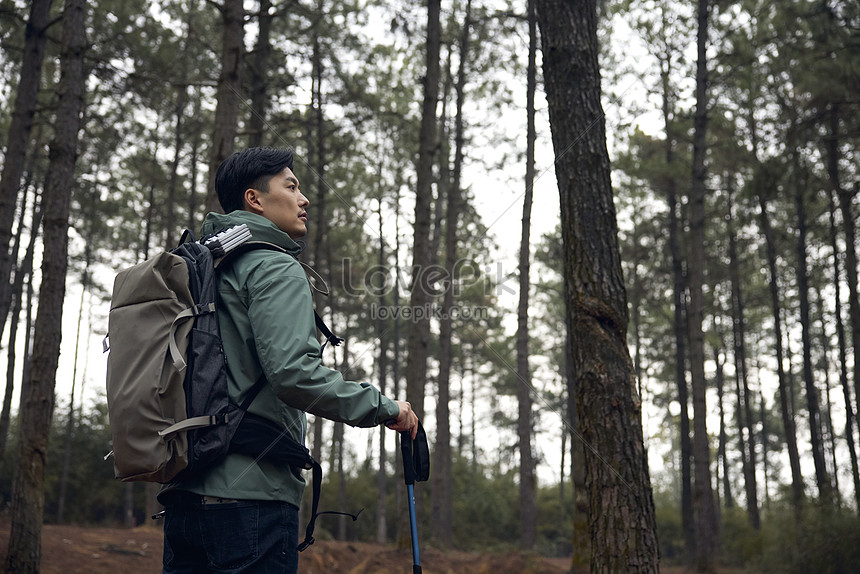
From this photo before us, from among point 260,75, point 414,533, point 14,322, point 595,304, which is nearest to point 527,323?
point 260,75

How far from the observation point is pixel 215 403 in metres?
1.90

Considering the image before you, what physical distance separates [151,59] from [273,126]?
250 centimetres

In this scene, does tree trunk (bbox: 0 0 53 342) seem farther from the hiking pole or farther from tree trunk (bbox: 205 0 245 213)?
the hiking pole

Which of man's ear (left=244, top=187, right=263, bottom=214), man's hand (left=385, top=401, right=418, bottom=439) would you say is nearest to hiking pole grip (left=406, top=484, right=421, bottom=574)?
man's hand (left=385, top=401, right=418, bottom=439)

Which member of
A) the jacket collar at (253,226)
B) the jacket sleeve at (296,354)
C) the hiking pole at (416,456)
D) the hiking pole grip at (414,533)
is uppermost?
the jacket collar at (253,226)

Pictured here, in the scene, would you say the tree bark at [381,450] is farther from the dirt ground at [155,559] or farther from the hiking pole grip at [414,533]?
the hiking pole grip at [414,533]

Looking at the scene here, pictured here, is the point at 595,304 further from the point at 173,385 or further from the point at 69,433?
the point at 69,433

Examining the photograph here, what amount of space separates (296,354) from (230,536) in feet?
1.68

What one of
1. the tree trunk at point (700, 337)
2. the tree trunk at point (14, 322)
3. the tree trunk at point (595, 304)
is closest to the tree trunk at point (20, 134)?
the tree trunk at point (14, 322)

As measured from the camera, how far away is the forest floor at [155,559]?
28.2 feet

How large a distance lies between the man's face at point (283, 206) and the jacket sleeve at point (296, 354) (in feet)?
1.05

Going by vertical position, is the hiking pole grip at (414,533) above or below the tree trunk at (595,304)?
below

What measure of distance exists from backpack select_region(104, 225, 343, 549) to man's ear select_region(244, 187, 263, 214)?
13.1 inches

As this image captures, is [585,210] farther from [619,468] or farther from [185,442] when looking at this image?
[185,442]
